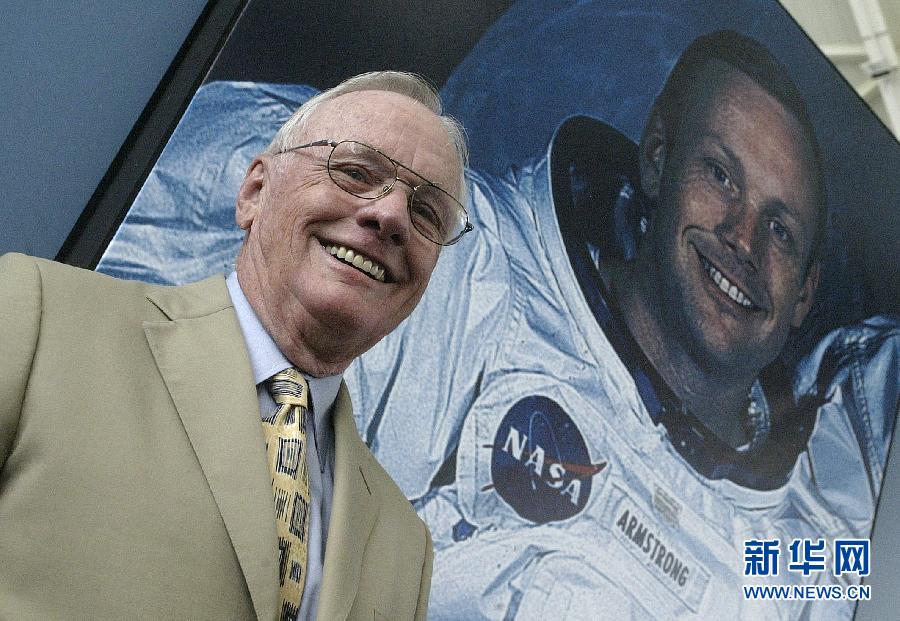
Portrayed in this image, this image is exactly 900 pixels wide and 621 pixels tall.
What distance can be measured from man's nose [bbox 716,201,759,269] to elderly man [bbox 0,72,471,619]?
203 cm

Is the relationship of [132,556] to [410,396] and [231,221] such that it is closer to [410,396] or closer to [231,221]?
[231,221]

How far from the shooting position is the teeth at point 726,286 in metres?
3.28

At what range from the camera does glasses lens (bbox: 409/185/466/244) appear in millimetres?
1434

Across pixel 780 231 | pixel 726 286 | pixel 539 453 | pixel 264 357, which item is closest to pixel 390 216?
pixel 264 357

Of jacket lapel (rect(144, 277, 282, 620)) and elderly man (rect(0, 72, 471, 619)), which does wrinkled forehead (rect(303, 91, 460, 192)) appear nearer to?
elderly man (rect(0, 72, 471, 619))

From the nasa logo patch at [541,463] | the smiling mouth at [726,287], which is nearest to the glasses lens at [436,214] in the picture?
the nasa logo patch at [541,463]

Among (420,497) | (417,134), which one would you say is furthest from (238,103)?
(420,497)

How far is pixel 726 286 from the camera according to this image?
3.34 metres

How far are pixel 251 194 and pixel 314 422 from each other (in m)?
0.39

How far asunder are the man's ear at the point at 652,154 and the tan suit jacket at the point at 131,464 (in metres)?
2.09

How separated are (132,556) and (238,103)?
114 centimetres

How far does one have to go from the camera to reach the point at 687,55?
3398 millimetres

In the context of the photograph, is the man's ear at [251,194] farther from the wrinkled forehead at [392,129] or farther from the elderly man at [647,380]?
the elderly man at [647,380]

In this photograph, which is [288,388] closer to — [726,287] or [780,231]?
[726,287]
